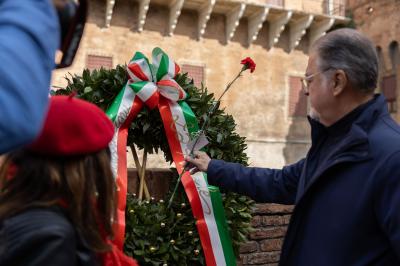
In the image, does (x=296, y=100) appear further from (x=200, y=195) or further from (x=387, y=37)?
(x=200, y=195)

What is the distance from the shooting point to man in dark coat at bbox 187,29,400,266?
1573 millimetres

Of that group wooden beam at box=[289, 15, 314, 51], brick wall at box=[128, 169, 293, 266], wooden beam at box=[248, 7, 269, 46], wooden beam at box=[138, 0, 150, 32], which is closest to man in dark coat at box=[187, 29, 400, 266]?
brick wall at box=[128, 169, 293, 266]

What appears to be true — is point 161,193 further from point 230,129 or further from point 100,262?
point 100,262

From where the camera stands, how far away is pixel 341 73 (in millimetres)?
1745

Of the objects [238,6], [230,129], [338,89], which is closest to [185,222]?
[230,129]

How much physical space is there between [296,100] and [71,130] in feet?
52.5

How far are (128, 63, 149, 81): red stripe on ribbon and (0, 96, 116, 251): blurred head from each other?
155cm

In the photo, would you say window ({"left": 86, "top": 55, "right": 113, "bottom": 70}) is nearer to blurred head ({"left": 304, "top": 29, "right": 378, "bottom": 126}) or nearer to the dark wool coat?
blurred head ({"left": 304, "top": 29, "right": 378, "bottom": 126})

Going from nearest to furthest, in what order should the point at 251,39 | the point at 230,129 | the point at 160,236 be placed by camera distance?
the point at 160,236
the point at 230,129
the point at 251,39

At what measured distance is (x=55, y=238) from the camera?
1007 mm

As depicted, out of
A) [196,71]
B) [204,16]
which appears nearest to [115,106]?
[196,71]

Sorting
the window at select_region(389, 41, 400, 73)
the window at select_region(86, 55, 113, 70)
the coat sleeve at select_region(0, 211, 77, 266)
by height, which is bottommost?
the coat sleeve at select_region(0, 211, 77, 266)

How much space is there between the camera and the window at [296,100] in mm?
16719

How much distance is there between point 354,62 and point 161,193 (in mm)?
1735
